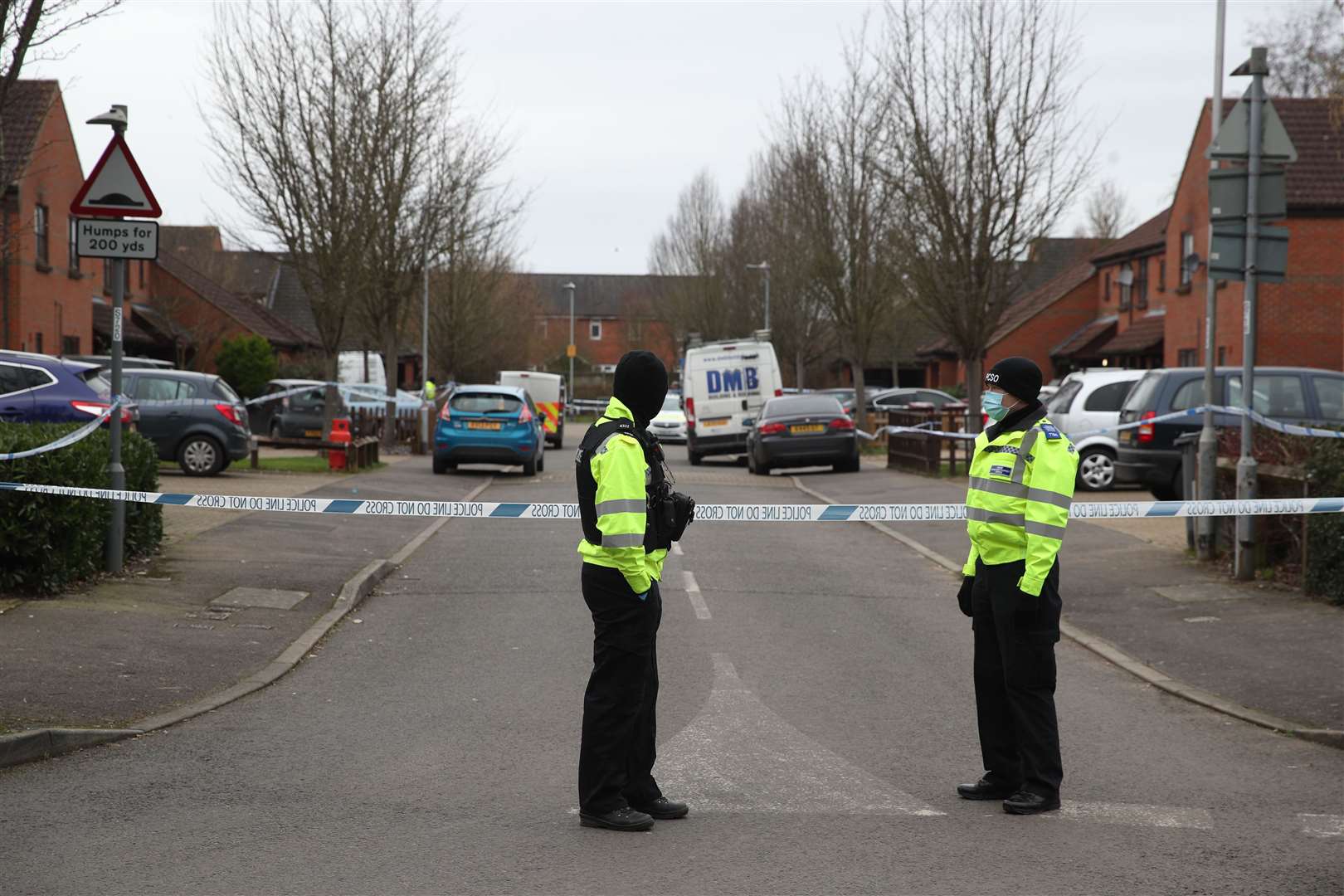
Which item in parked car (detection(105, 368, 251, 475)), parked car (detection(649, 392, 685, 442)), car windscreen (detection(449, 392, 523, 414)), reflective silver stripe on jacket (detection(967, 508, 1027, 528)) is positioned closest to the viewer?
reflective silver stripe on jacket (detection(967, 508, 1027, 528))

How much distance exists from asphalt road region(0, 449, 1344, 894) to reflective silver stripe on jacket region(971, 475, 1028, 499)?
1319 mm

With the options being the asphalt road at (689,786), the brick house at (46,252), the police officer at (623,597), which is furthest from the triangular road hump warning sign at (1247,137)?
the brick house at (46,252)

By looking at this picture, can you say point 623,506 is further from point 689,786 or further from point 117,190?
point 117,190

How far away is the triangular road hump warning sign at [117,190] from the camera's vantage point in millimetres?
11352

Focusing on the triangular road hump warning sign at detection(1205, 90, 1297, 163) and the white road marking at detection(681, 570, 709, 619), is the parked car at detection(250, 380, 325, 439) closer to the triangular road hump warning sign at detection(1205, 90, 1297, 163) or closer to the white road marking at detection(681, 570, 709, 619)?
the white road marking at detection(681, 570, 709, 619)

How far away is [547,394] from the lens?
139 ft

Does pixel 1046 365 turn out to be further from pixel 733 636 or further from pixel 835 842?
pixel 835 842

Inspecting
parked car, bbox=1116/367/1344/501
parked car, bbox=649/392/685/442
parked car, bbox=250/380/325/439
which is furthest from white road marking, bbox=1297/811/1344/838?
parked car, bbox=649/392/685/442

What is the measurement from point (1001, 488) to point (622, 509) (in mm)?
1763

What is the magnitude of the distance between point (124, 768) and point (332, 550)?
25.9 feet

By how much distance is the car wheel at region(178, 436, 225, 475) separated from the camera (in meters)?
22.0

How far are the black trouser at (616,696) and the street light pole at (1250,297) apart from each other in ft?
27.3

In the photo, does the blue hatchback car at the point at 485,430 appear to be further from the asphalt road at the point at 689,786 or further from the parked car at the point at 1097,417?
the asphalt road at the point at 689,786

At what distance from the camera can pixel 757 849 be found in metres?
5.47
